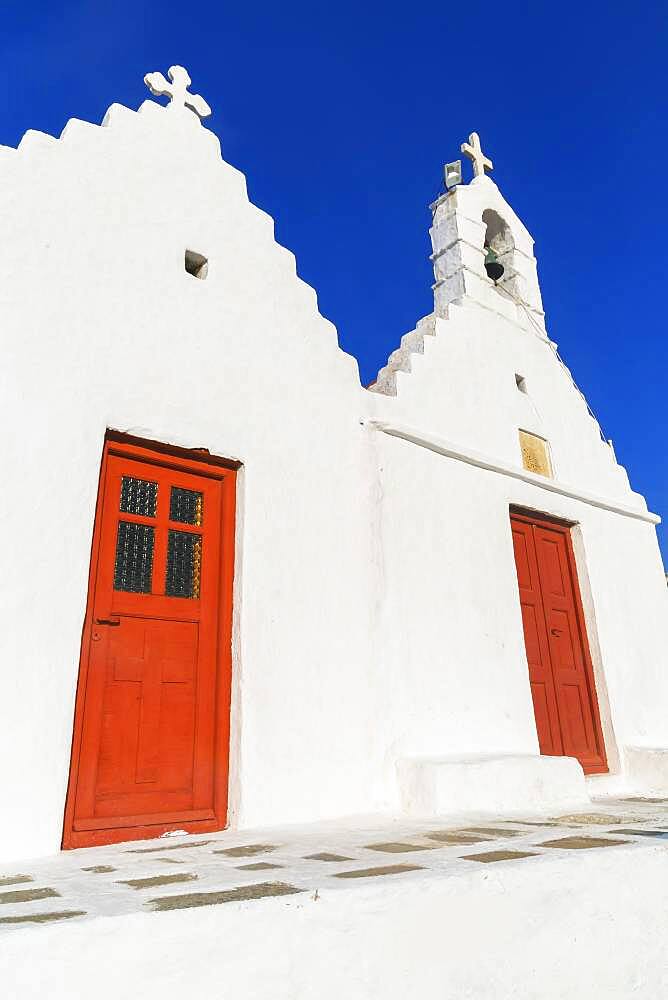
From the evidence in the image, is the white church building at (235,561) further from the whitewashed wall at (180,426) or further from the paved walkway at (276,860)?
the paved walkway at (276,860)

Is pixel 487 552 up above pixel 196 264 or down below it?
below

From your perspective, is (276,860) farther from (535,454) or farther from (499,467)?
(535,454)

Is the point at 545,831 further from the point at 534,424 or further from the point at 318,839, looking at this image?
the point at 534,424

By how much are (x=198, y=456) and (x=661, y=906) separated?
325cm

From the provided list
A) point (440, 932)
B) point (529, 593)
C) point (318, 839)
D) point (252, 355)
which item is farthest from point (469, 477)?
point (440, 932)

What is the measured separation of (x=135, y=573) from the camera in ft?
13.3

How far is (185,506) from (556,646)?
145 inches

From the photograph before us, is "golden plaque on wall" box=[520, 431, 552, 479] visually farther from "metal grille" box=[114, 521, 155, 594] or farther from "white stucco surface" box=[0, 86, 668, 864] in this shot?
"metal grille" box=[114, 521, 155, 594]

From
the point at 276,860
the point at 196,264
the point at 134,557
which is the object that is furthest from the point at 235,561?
the point at 196,264

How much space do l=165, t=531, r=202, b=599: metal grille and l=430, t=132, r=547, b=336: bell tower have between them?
12.8 ft

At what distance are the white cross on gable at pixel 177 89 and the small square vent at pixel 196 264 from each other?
136cm

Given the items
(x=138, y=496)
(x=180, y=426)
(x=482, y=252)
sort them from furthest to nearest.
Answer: (x=482, y=252)
(x=180, y=426)
(x=138, y=496)

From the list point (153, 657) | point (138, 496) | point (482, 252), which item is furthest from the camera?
point (482, 252)

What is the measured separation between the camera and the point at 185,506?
4.38 m
